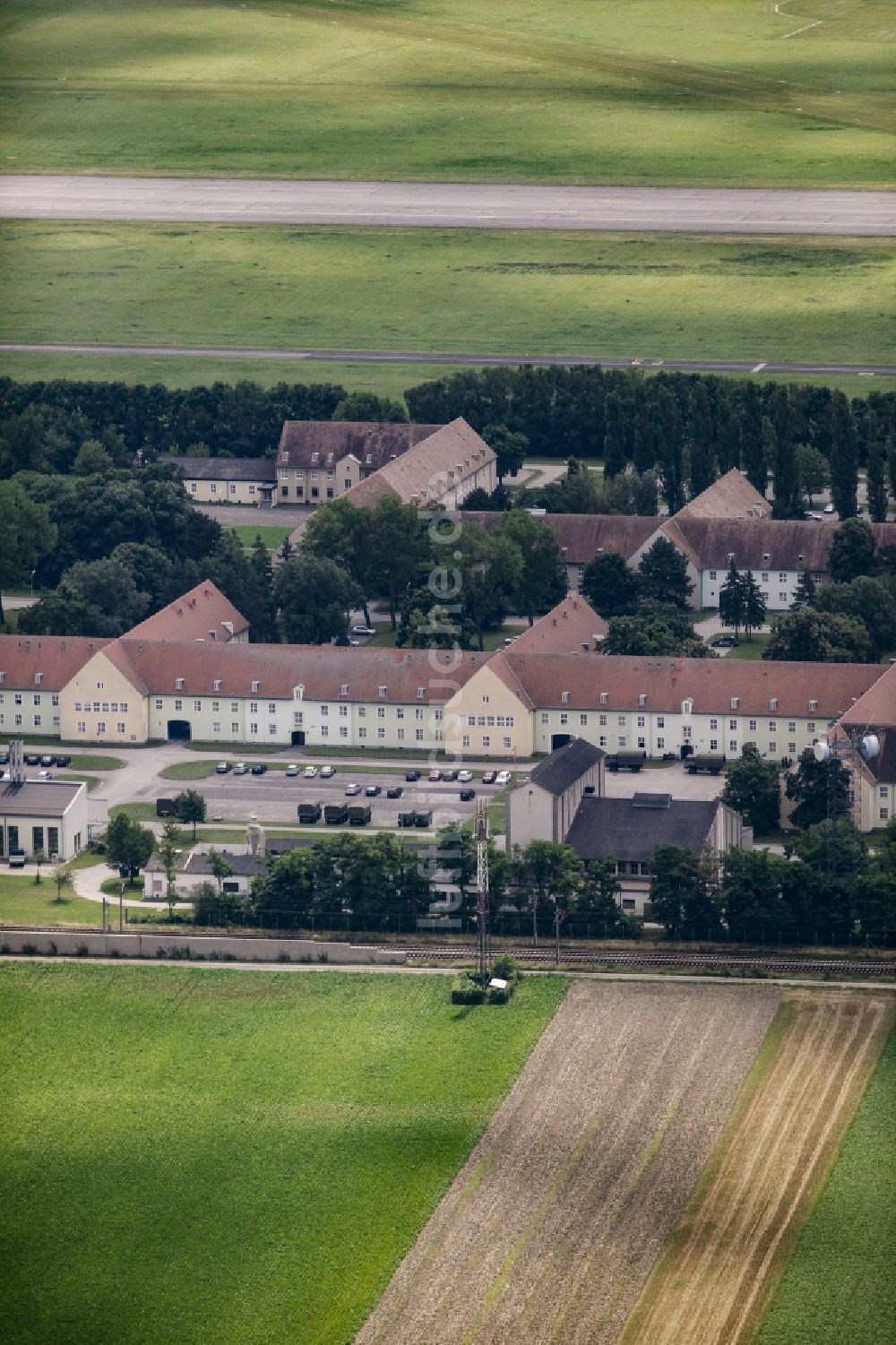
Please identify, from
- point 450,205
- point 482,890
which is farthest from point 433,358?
point 482,890

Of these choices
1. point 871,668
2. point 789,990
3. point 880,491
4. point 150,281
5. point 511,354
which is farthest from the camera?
point 150,281

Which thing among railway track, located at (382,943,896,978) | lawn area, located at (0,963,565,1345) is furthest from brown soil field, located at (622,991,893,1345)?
Answer: lawn area, located at (0,963,565,1345)

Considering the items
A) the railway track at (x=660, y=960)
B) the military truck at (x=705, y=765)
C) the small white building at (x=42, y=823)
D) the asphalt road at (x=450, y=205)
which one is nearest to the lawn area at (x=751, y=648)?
the military truck at (x=705, y=765)

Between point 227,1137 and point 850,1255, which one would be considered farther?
point 227,1137

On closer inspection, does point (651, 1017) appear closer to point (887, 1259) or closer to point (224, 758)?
point (887, 1259)

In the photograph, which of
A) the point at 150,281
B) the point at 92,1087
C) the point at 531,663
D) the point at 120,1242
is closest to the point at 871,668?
the point at 531,663

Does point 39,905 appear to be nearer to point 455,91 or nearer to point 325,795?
point 325,795

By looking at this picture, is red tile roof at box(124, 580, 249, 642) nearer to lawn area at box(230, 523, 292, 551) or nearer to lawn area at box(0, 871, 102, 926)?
lawn area at box(230, 523, 292, 551)
